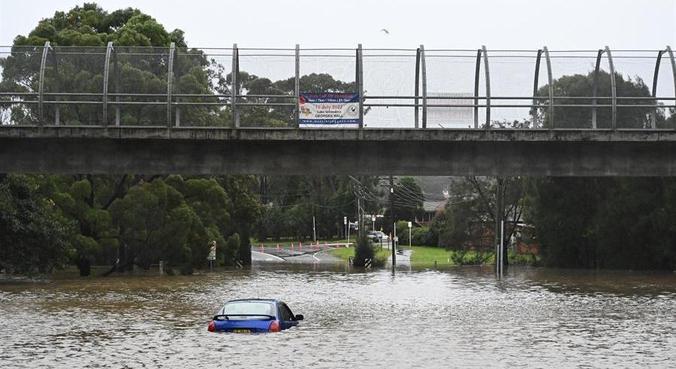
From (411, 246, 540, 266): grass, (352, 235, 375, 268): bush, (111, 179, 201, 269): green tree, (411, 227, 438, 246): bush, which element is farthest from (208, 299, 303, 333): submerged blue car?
(411, 227, 438, 246): bush

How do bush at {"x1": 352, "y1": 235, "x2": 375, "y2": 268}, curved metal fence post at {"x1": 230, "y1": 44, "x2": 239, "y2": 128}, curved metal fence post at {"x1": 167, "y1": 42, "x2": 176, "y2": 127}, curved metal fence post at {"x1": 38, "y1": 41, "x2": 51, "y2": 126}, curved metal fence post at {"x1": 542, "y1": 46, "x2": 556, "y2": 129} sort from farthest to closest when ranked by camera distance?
1. bush at {"x1": 352, "y1": 235, "x2": 375, "y2": 268}
2. curved metal fence post at {"x1": 230, "y1": 44, "x2": 239, "y2": 128}
3. curved metal fence post at {"x1": 167, "y1": 42, "x2": 176, "y2": 127}
4. curved metal fence post at {"x1": 542, "y1": 46, "x2": 556, "y2": 129}
5. curved metal fence post at {"x1": 38, "y1": 41, "x2": 51, "y2": 126}

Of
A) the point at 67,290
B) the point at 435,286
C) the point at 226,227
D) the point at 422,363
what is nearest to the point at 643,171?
the point at 422,363

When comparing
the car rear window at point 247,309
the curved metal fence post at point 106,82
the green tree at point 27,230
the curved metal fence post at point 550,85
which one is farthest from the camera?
the green tree at point 27,230

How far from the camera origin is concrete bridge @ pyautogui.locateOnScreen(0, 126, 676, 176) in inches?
1422

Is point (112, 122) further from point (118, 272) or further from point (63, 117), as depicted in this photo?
point (118, 272)

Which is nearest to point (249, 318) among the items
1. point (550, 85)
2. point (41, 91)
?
point (41, 91)

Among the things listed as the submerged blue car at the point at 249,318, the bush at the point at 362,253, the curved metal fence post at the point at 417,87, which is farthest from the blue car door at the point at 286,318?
the bush at the point at 362,253

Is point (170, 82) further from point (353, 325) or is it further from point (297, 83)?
point (353, 325)

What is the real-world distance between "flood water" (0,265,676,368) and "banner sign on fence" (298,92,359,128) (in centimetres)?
601

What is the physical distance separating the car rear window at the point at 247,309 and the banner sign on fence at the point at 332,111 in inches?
346

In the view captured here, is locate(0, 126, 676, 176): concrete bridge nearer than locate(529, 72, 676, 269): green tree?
Yes

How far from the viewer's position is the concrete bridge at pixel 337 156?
3612 centimetres

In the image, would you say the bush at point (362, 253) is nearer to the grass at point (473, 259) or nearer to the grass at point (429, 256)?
the grass at point (473, 259)

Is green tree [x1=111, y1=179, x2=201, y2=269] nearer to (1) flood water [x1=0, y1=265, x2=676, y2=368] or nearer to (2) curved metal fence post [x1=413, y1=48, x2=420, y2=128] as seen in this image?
(1) flood water [x1=0, y1=265, x2=676, y2=368]
